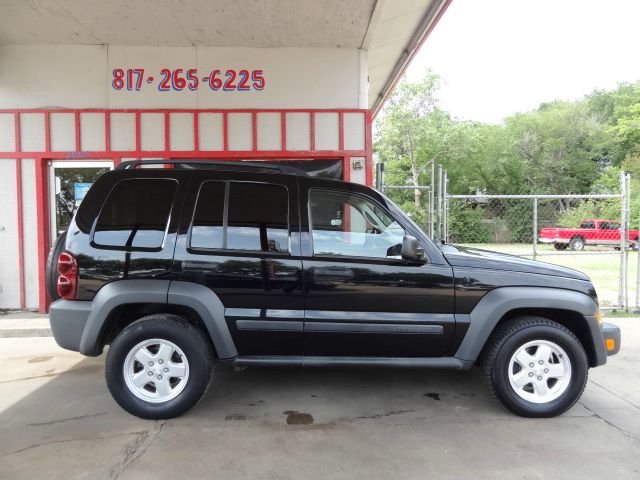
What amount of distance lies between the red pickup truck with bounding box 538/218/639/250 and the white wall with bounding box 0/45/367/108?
6.80 meters

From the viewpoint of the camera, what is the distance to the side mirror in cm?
357

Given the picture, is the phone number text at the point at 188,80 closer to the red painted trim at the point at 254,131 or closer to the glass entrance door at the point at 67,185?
the red painted trim at the point at 254,131

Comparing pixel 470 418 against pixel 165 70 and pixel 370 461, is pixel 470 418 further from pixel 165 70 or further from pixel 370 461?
→ pixel 165 70

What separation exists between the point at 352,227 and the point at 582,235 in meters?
12.6

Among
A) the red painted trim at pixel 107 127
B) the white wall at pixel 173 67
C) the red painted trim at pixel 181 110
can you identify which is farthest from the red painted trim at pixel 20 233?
the red painted trim at pixel 107 127

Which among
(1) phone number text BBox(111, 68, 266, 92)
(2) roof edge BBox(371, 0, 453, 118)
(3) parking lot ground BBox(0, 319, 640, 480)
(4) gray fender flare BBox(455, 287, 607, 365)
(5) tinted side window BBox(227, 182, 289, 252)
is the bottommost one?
(3) parking lot ground BBox(0, 319, 640, 480)

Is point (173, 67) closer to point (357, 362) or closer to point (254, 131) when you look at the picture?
point (254, 131)

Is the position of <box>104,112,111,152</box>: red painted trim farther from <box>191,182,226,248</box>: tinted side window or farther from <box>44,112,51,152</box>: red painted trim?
<box>191,182,226,248</box>: tinted side window

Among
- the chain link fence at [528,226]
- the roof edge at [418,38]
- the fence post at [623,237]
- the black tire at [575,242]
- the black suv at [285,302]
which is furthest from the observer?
the black tire at [575,242]

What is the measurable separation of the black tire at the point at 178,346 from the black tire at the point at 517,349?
2.33 m

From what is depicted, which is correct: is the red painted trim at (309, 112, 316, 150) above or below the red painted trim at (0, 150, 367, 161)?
above

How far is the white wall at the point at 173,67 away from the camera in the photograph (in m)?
7.32

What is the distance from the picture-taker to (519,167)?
124ft

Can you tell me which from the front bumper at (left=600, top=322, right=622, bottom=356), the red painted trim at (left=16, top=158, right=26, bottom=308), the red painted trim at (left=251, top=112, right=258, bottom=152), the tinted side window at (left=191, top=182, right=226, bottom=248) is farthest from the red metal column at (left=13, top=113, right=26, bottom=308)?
the front bumper at (left=600, top=322, right=622, bottom=356)
